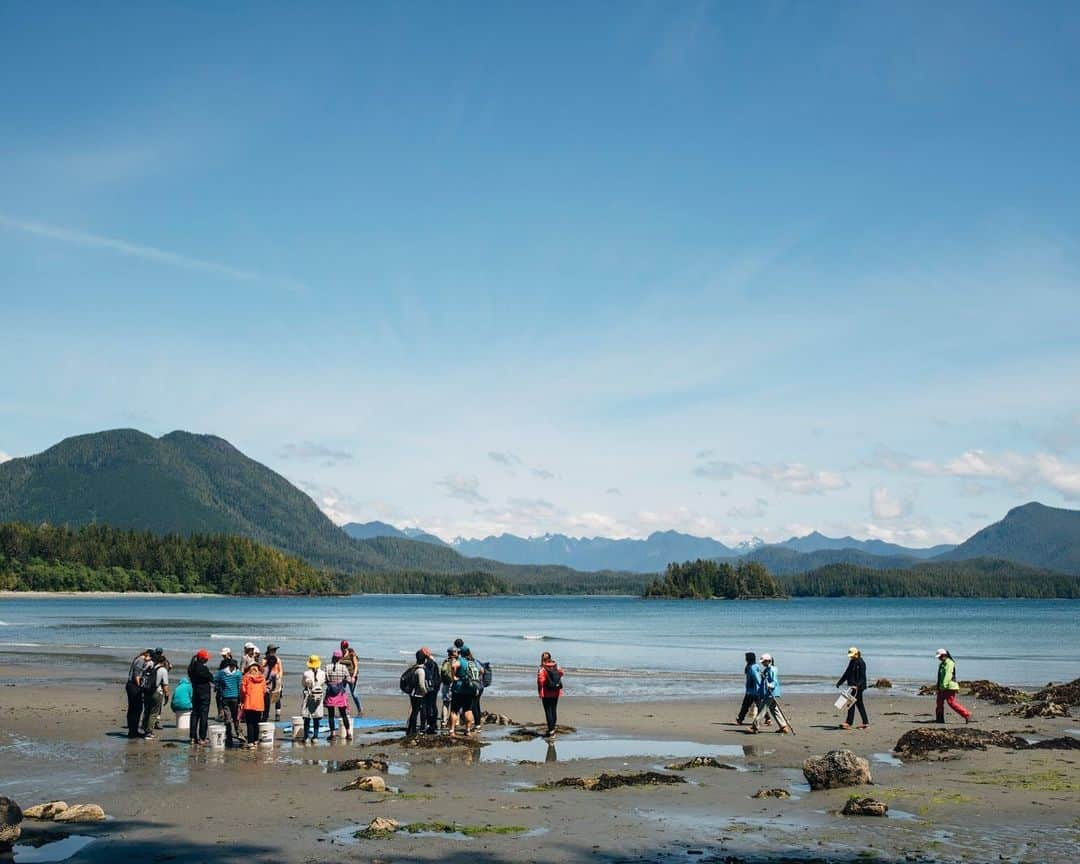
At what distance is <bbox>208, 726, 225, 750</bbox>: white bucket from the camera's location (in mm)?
23391

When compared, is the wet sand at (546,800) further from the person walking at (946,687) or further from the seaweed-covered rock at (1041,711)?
the seaweed-covered rock at (1041,711)

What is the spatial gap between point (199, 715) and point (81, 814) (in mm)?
8449

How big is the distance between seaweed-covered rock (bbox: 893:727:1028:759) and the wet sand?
0.67 metres

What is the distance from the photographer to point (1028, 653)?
7381cm

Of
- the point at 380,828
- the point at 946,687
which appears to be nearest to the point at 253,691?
the point at 380,828

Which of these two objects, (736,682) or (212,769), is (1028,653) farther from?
(212,769)

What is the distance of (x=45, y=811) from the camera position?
15.9 m

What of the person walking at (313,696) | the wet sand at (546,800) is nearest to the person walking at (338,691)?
the person walking at (313,696)

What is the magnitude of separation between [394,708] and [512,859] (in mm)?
19864

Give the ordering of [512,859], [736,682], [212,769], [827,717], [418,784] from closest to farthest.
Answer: [512,859], [418,784], [212,769], [827,717], [736,682]

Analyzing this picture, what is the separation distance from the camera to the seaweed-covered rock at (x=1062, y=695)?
35.1 meters

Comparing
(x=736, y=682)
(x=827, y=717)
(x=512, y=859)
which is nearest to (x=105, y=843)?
(x=512, y=859)

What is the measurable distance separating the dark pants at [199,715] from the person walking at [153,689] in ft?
4.17

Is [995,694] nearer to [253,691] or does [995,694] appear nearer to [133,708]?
[253,691]
